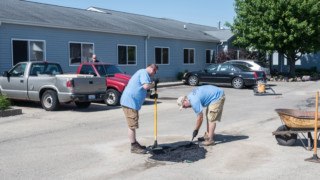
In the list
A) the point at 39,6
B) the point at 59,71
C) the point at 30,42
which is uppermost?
the point at 39,6

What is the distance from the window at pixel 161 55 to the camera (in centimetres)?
2914

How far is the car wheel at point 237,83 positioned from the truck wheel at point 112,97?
10831mm

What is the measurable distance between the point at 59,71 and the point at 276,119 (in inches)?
301

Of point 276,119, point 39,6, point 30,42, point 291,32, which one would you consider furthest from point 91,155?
point 291,32

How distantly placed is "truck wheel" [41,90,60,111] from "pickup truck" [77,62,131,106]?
7.48ft

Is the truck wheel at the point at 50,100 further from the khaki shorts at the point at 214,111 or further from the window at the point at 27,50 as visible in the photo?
the khaki shorts at the point at 214,111

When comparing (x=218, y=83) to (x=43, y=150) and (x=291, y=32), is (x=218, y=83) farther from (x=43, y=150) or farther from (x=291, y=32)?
(x=43, y=150)

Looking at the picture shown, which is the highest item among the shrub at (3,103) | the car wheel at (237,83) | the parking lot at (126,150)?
the car wheel at (237,83)

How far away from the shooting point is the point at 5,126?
37.6ft

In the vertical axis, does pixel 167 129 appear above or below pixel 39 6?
below

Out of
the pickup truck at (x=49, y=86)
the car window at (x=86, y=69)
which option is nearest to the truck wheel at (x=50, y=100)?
the pickup truck at (x=49, y=86)

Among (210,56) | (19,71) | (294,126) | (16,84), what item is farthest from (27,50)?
(210,56)

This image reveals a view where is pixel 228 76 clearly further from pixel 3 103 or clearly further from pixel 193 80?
pixel 3 103

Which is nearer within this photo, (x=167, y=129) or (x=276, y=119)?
(x=167, y=129)
